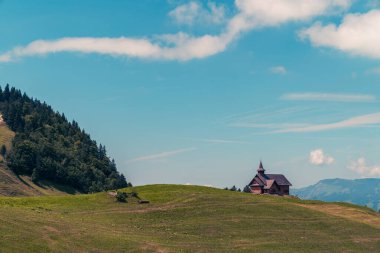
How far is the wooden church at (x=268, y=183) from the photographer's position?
156250 millimetres

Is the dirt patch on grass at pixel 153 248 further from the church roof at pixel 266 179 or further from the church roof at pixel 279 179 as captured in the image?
the church roof at pixel 279 179

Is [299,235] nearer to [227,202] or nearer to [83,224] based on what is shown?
[227,202]

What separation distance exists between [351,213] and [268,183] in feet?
161

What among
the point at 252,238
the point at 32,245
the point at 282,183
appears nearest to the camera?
the point at 32,245

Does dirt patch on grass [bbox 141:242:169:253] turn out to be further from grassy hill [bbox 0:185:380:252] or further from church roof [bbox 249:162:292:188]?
church roof [bbox 249:162:292:188]

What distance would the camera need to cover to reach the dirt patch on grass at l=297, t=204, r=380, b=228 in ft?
333

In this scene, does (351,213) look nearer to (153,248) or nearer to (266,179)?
(266,179)

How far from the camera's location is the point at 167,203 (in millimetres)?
101688

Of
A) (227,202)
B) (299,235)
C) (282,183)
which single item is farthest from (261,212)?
(282,183)

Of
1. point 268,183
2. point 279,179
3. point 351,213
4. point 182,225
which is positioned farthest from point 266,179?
point 182,225

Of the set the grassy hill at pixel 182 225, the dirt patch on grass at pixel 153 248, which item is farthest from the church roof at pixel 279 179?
the dirt patch on grass at pixel 153 248

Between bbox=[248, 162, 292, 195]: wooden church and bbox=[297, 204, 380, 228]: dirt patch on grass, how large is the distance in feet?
125

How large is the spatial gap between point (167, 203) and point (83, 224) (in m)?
31.0

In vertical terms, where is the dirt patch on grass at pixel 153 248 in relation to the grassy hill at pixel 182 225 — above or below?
below
